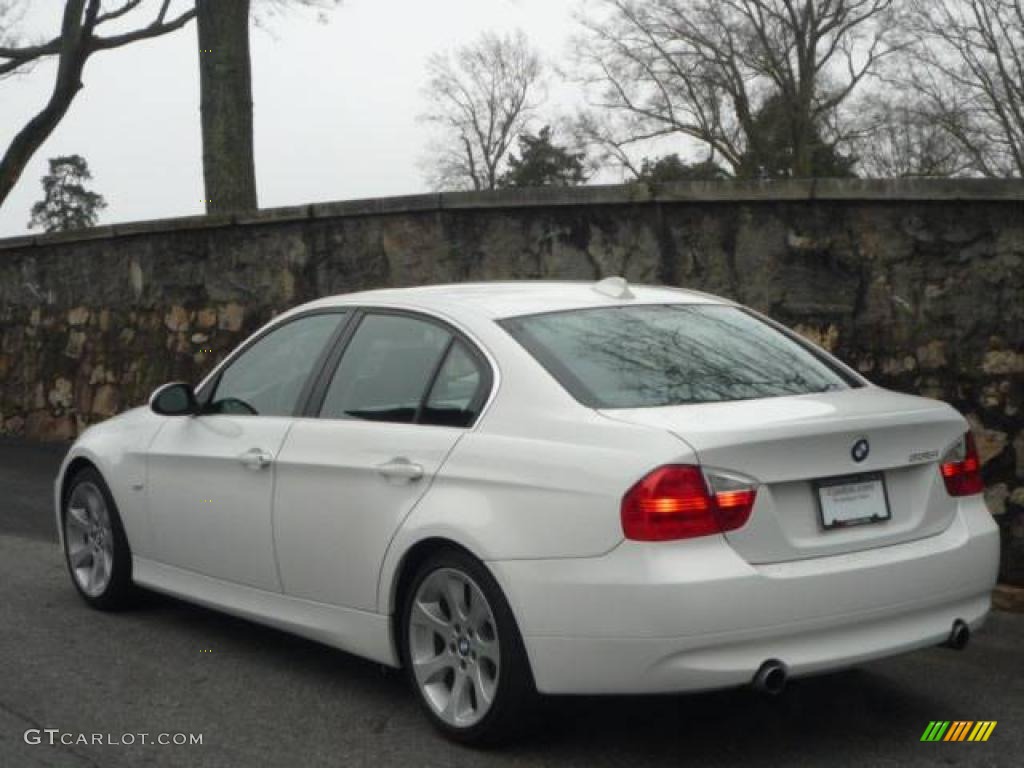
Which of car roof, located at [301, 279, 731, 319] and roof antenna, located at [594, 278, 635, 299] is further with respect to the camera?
roof antenna, located at [594, 278, 635, 299]

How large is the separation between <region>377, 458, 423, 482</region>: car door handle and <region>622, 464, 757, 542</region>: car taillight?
2.93ft

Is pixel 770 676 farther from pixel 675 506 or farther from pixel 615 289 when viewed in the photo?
pixel 615 289

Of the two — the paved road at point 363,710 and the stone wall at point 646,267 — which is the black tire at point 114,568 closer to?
the paved road at point 363,710

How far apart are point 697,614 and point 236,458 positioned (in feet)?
7.41

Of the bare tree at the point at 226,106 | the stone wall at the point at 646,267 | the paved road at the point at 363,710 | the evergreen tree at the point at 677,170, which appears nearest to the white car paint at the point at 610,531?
the paved road at the point at 363,710

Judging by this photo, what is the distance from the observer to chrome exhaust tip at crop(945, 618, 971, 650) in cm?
479

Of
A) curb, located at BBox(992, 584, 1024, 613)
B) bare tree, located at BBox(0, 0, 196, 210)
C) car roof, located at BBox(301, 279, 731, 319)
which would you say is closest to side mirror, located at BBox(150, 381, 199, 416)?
car roof, located at BBox(301, 279, 731, 319)

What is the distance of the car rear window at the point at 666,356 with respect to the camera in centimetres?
486

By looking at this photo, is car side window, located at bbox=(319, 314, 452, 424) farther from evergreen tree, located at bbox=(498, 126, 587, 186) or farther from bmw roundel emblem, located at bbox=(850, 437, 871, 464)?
evergreen tree, located at bbox=(498, 126, 587, 186)

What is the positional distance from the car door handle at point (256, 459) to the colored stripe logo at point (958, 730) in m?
2.45

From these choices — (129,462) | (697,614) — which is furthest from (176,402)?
(697,614)

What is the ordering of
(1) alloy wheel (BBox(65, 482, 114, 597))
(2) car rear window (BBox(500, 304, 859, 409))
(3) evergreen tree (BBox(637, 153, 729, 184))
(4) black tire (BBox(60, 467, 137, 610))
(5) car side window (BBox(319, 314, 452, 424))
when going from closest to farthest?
1. (2) car rear window (BBox(500, 304, 859, 409))
2. (5) car side window (BBox(319, 314, 452, 424))
3. (4) black tire (BBox(60, 467, 137, 610))
4. (1) alloy wheel (BBox(65, 482, 114, 597))
5. (3) evergreen tree (BBox(637, 153, 729, 184))

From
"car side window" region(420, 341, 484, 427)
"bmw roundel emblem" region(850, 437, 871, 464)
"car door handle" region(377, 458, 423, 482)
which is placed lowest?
"car door handle" region(377, 458, 423, 482)

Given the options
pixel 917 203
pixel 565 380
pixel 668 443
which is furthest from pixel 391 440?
pixel 917 203
